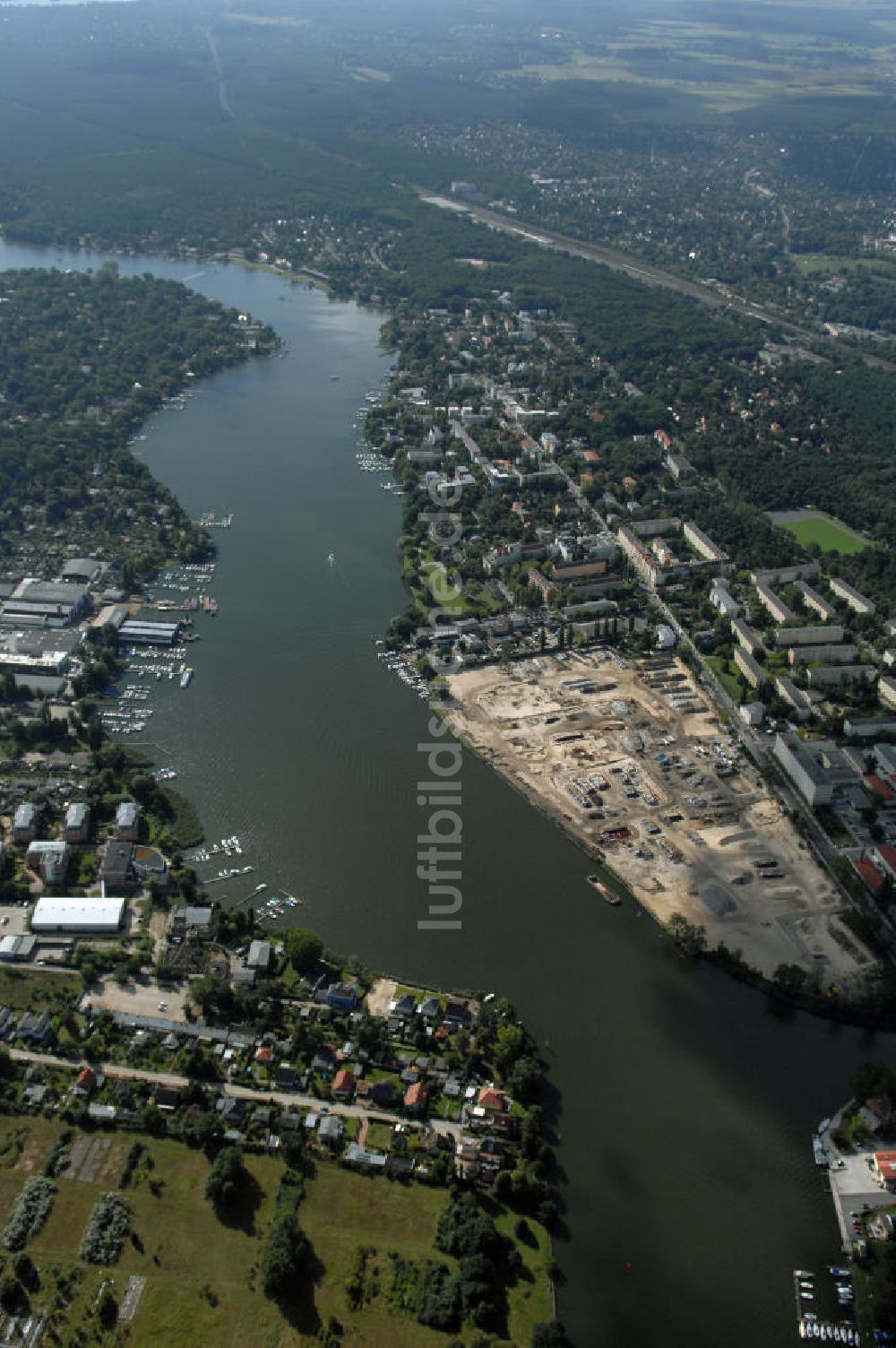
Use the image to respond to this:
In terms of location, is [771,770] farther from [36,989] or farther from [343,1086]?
[36,989]

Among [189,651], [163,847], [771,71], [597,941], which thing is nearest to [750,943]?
[597,941]

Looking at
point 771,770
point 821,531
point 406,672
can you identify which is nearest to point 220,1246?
point 771,770

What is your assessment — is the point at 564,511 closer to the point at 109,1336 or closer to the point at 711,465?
the point at 711,465

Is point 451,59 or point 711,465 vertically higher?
point 451,59

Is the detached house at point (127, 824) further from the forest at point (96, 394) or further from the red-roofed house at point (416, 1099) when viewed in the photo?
the forest at point (96, 394)

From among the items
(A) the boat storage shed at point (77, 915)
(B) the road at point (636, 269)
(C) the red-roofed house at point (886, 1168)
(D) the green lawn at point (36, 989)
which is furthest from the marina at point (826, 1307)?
(B) the road at point (636, 269)

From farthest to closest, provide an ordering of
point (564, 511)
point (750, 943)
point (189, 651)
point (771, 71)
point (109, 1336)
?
point (771, 71), point (564, 511), point (189, 651), point (750, 943), point (109, 1336)

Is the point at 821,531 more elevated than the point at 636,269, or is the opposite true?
the point at 636,269
